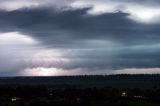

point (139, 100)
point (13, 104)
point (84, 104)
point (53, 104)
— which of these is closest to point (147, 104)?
point (139, 100)

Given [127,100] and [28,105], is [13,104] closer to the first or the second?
[28,105]

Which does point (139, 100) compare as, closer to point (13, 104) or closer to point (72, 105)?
point (72, 105)

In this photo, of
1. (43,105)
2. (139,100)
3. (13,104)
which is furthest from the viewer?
(139,100)

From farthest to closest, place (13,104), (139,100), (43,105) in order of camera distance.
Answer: (139,100)
(13,104)
(43,105)

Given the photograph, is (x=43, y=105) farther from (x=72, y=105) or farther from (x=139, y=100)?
(x=139, y=100)

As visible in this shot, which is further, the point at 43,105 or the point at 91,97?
the point at 91,97

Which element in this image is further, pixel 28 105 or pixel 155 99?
pixel 155 99

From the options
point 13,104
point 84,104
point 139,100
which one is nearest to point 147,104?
point 139,100
